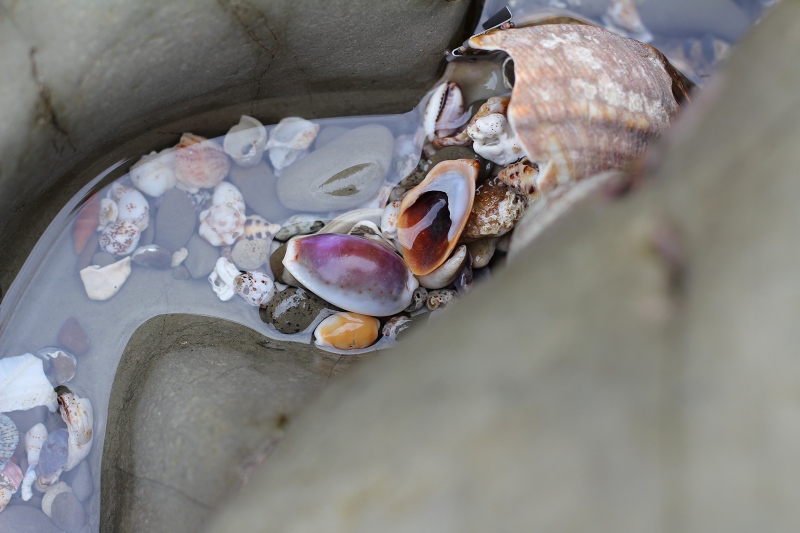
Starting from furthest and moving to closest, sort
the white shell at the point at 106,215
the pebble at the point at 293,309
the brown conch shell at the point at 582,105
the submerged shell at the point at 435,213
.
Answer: the white shell at the point at 106,215
the pebble at the point at 293,309
the submerged shell at the point at 435,213
the brown conch shell at the point at 582,105

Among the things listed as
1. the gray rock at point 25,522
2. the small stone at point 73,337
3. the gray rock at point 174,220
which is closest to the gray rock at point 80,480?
the gray rock at point 25,522

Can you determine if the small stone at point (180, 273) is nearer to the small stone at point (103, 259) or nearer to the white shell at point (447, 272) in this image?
the small stone at point (103, 259)

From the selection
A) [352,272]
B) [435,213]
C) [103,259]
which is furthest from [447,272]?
[103,259]

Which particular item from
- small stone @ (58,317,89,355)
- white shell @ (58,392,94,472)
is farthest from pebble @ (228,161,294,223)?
white shell @ (58,392,94,472)

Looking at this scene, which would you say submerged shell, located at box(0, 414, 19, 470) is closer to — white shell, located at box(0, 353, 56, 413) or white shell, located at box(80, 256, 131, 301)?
white shell, located at box(0, 353, 56, 413)

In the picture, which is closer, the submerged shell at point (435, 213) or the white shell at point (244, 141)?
the submerged shell at point (435, 213)

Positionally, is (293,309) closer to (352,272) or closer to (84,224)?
(352,272)

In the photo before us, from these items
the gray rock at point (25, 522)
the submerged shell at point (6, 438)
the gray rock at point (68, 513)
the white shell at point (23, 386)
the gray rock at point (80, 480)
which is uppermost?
the white shell at point (23, 386)
